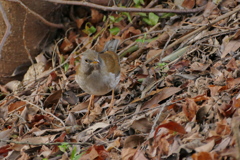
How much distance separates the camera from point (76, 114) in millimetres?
5547

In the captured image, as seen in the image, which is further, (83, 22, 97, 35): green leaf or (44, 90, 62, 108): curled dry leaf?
(83, 22, 97, 35): green leaf

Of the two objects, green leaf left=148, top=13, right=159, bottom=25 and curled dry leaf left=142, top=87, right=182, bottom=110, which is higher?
green leaf left=148, top=13, right=159, bottom=25

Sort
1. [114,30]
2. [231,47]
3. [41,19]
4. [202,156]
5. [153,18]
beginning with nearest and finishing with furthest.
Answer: [202,156] → [231,47] → [153,18] → [41,19] → [114,30]

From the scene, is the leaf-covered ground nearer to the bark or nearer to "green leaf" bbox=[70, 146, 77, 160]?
"green leaf" bbox=[70, 146, 77, 160]

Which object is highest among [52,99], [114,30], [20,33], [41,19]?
[41,19]

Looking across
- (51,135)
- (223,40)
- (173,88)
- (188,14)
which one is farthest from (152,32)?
(51,135)

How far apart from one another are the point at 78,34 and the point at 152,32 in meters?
1.64

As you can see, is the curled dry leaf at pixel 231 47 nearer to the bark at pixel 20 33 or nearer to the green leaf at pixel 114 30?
the green leaf at pixel 114 30

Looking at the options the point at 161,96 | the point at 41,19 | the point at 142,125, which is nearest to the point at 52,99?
the point at 41,19

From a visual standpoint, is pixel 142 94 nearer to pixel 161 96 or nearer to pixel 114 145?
pixel 161 96

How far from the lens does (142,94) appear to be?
16.7 ft

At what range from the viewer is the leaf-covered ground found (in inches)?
142

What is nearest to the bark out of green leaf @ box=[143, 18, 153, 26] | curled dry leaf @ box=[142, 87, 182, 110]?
green leaf @ box=[143, 18, 153, 26]

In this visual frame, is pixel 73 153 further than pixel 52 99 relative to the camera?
No
